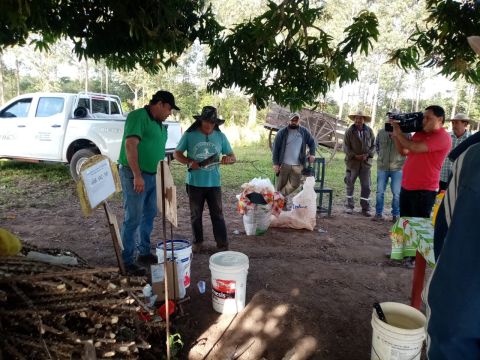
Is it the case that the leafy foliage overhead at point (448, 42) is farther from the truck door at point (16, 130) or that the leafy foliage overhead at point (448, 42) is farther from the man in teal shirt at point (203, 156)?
the truck door at point (16, 130)

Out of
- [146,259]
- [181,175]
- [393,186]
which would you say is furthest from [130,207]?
[181,175]

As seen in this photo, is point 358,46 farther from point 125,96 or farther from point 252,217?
point 125,96

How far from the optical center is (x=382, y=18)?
78.1ft

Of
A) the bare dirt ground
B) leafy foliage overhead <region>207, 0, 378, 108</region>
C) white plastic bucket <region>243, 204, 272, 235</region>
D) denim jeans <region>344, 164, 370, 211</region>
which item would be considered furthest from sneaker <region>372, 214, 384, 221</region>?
leafy foliage overhead <region>207, 0, 378, 108</region>

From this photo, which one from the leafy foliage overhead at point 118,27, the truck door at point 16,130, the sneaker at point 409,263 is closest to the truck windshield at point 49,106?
the truck door at point 16,130

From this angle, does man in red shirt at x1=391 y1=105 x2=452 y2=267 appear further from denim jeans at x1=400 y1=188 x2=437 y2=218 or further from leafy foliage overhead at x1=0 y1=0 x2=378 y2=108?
leafy foliage overhead at x1=0 y1=0 x2=378 y2=108

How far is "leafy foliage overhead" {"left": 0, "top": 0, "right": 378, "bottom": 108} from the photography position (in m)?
2.68

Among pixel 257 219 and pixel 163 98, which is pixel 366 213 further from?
pixel 163 98

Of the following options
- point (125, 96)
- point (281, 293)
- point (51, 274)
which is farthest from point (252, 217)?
point (125, 96)

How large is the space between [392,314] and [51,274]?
6.87ft

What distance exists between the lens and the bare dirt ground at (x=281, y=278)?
8.48 ft

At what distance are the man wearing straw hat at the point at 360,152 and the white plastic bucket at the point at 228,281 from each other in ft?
13.2

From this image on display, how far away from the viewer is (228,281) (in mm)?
2783

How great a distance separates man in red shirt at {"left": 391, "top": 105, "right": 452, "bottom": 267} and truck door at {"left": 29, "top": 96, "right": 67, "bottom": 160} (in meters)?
6.80
